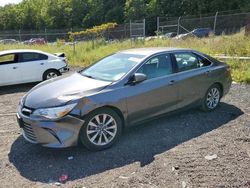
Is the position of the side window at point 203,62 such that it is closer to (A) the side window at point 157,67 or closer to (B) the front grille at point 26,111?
(A) the side window at point 157,67

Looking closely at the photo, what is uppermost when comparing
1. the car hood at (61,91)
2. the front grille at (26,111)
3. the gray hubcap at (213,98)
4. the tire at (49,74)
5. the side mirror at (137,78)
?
the side mirror at (137,78)

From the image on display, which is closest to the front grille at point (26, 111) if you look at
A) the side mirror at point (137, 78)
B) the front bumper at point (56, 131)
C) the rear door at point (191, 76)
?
the front bumper at point (56, 131)

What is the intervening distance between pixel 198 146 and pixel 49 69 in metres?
7.41

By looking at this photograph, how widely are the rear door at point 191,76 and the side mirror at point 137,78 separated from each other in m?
1.05

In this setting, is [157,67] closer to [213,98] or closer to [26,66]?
[213,98]

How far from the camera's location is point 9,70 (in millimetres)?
10664

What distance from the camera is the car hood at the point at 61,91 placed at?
4.97 metres

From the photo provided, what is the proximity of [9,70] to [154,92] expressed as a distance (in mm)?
6593

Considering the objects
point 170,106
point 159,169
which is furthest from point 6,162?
point 170,106

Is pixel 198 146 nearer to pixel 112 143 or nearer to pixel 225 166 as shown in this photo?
pixel 225 166

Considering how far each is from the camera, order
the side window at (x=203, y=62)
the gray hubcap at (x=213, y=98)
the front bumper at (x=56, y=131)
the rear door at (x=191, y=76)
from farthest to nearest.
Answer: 1. the gray hubcap at (x=213, y=98)
2. the side window at (x=203, y=62)
3. the rear door at (x=191, y=76)
4. the front bumper at (x=56, y=131)

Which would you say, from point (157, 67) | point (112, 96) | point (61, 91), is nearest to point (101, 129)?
Answer: point (112, 96)

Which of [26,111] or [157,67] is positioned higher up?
[157,67]

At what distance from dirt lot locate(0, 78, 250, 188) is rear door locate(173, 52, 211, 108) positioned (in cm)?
48
